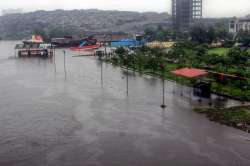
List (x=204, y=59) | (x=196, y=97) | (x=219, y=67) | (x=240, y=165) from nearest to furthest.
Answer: (x=240, y=165), (x=196, y=97), (x=219, y=67), (x=204, y=59)

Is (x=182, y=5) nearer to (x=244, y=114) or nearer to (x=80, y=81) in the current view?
(x=80, y=81)

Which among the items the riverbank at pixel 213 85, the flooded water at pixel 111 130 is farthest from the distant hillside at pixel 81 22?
the flooded water at pixel 111 130

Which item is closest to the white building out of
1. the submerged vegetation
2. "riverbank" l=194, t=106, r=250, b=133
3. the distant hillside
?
the submerged vegetation

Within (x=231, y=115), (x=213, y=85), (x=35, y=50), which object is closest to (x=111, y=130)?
(x=231, y=115)

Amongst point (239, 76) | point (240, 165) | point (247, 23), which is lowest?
point (240, 165)

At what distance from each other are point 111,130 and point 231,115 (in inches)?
158

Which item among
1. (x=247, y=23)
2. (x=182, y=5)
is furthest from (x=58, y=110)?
(x=182, y=5)

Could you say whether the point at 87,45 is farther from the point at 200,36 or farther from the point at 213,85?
the point at 213,85

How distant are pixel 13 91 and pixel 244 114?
1106cm

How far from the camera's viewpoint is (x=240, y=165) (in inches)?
369

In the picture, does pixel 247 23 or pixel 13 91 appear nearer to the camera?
pixel 13 91

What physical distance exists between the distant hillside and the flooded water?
6904 cm

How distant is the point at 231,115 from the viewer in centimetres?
1294

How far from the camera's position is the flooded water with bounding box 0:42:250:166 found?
32.4 feet
